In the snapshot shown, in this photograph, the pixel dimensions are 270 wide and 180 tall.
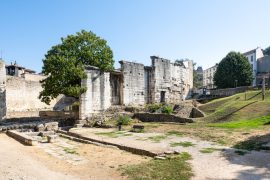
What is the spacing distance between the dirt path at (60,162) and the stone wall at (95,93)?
1015 centimetres

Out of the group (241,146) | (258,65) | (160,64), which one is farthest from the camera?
(258,65)

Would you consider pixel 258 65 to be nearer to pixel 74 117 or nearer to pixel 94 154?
pixel 74 117

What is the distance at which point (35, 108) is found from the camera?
119 feet

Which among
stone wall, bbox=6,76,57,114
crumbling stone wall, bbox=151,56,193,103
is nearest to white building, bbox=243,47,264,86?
crumbling stone wall, bbox=151,56,193,103

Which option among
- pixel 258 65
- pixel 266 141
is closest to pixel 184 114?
pixel 266 141

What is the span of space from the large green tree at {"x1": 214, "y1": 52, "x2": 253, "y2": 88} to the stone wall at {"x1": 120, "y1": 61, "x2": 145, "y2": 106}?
766 inches

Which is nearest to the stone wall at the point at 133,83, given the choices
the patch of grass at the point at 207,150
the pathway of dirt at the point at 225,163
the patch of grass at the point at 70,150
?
the patch of grass at the point at 70,150

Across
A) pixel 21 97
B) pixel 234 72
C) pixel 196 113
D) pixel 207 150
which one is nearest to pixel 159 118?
pixel 196 113

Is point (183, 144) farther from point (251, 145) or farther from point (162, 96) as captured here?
point (162, 96)

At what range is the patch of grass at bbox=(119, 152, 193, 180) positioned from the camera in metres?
7.60

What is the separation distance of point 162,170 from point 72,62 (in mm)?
15156

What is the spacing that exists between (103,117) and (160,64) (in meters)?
11.4

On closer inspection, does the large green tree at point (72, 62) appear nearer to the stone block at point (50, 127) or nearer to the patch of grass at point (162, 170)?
the stone block at point (50, 127)

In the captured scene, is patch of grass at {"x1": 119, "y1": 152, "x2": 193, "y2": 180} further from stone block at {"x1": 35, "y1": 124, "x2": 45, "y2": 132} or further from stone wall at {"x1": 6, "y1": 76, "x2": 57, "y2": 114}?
stone wall at {"x1": 6, "y1": 76, "x2": 57, "y2": 114}
